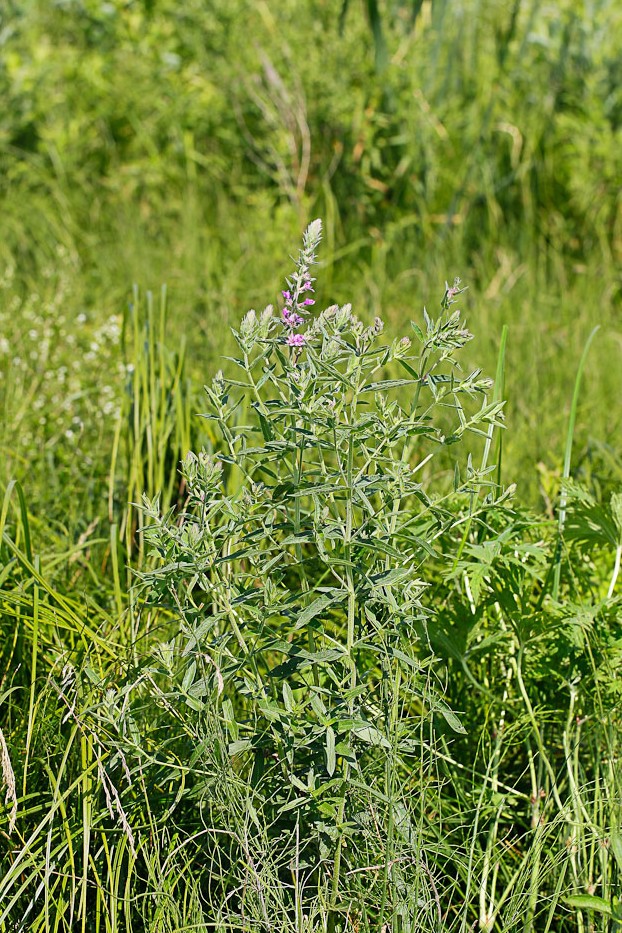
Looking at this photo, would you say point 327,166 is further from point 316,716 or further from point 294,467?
point 316,716

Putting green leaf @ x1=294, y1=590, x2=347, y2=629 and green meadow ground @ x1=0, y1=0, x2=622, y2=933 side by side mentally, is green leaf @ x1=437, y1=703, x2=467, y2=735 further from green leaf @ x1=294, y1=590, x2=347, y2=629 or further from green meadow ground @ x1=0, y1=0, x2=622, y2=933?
green leaf @ x1=294, y1=590, x2=347, y2=629

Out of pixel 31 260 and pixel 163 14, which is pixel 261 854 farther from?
pixel 163 14

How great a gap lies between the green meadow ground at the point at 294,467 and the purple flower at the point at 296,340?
0.43 feet

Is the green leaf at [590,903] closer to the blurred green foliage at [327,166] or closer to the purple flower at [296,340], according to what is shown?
the purple flower at [296,340]

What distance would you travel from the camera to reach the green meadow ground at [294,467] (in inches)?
60.0

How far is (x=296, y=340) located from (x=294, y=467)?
0.19 meters

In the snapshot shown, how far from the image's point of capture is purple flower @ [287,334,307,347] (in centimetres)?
147

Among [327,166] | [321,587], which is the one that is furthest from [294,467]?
[327,166]

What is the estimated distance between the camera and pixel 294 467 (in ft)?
4.98

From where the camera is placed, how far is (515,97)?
486 cm

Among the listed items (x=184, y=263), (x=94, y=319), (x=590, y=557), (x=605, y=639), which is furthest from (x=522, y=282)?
(x=605, y=639)

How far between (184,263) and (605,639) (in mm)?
2645

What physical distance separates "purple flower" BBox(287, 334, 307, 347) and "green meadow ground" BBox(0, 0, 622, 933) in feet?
0.43

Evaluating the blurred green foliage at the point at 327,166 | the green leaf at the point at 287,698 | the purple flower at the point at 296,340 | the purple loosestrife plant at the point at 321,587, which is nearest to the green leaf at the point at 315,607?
the purple loosestrife plant at the point at 321,587
